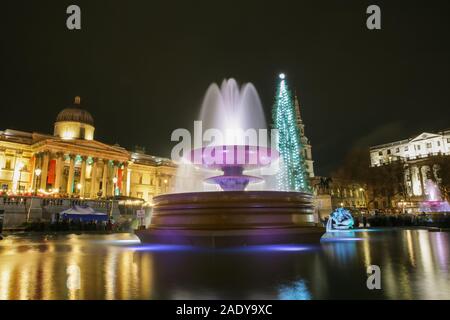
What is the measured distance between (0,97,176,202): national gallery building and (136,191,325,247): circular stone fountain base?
116 ft

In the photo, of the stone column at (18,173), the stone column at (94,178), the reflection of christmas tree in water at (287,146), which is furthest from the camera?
the stone column at (94,178)

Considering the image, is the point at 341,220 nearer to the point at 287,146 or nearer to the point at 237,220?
the point at 237,220

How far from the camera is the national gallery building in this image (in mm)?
45031

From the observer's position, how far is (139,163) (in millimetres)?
62125

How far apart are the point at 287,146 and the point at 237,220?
3254cm

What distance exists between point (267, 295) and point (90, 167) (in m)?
54.3

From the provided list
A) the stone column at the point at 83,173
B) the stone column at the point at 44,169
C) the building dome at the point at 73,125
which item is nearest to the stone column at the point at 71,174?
the stone column at the point at 83,173

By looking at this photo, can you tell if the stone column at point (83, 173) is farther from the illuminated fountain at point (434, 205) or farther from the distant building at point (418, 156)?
the illuminated fountain at point (434, 205)

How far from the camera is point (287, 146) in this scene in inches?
1624

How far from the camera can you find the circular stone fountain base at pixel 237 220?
9477 mm

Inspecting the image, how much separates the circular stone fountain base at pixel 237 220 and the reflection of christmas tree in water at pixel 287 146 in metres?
30.0

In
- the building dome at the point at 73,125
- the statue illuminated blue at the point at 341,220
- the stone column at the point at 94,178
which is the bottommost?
the statue illuminated blue at the point at 341,220

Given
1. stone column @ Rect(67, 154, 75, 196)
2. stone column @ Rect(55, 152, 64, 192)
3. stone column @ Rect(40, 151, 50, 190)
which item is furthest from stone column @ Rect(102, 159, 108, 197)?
stone column @ Rect(40, 151, 50, 190)
